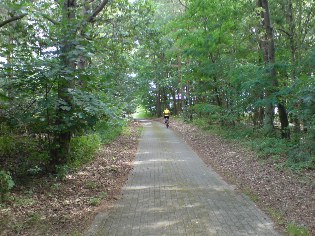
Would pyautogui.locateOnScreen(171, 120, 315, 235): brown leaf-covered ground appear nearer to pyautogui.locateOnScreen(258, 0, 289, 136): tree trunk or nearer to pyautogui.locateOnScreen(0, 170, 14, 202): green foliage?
pyautogui.locateOnScreen(258, 0, 289, 136): tree trunk

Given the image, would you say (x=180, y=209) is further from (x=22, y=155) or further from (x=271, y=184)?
(x=22, y=155)

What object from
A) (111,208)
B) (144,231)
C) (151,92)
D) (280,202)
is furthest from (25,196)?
(151,92)

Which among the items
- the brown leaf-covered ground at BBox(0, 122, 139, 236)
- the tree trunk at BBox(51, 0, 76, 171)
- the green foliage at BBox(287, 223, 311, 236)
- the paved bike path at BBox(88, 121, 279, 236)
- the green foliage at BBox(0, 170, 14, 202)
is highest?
the tree trunk at BBox(51, 0, 76, 171)

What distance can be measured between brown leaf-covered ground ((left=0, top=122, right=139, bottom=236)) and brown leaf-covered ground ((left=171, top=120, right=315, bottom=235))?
359cm

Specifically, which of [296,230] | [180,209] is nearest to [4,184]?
[180,209]

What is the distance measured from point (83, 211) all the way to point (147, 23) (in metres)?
9.93

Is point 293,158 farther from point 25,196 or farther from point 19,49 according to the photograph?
point 19,49

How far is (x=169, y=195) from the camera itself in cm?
816

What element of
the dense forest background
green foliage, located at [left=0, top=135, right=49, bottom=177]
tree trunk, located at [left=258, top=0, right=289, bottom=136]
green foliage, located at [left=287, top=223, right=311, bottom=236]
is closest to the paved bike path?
green foliage, located at [left=287, top=223, right=311, bottom=236]

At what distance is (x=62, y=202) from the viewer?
742 cm

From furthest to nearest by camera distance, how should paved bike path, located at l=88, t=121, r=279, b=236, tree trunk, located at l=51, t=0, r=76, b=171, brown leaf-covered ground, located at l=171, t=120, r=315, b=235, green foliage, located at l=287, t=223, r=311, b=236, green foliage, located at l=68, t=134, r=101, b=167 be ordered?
green foliage, located at l=68, t=134, r=101, b=167 → tree trunk, located at l=51, t=0, r=76, b=171 → brown leaf-covered ground, located at l=171, t=120, r=315, b=235 → paved bike path, located at l=88, t=121, r=279, b=236 → green foliage, located at l=287, t=223, r=311, b=236

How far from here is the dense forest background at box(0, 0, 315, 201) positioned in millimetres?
8281

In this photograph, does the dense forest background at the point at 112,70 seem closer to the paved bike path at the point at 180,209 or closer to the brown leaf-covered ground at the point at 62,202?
the brown leaf-covered ground at the point at 62,202

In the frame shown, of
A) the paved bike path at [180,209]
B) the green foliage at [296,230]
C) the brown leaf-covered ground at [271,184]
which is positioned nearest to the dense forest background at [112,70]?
the brown leaf-covered ground at [271,184]
